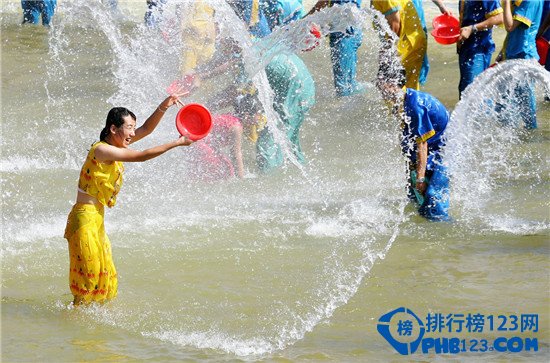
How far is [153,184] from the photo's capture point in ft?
25.0

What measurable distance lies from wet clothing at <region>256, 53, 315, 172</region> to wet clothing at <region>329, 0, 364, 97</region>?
109cm

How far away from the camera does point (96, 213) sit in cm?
511

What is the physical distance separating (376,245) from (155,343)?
1.95 m

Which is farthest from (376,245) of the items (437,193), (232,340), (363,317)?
(232,340)

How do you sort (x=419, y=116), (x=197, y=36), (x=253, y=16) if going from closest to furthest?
(x=419, y=116) → (x=197, y=36) → (x=253, y=16)

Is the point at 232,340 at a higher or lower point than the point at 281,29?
lower

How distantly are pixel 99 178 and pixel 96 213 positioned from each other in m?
0.19

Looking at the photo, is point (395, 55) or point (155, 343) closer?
point (155, 343)

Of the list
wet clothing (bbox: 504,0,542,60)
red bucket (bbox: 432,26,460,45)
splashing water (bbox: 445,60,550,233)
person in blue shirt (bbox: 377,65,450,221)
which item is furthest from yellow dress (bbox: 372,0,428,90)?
person in blue shirt (bbox: 377,65,450,221)

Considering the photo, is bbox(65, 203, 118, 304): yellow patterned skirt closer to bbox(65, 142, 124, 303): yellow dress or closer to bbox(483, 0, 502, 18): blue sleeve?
bbox(65, 142, 124, 303): yellow dress

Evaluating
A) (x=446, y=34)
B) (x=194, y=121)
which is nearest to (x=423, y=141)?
(x=194, y=121)

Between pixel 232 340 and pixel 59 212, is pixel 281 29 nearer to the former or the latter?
pixel 59 212

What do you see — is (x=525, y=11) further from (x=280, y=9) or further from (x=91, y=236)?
(x=91, y=236)

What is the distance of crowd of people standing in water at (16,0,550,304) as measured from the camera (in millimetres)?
5070
